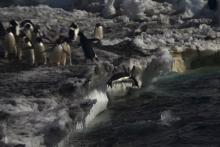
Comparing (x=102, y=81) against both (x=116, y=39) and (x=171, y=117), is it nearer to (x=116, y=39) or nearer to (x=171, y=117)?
(x=171, y=117)

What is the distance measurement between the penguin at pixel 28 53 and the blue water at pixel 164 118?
284 cm

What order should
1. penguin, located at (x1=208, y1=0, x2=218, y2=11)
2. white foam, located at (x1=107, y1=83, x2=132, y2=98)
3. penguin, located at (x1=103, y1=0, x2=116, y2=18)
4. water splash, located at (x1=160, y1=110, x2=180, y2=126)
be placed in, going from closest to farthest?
1. water splash, located at (x1=160, y1=110, x2=180, y2=126)
2. white foam, located at (x1=107, y1=83, x2=132, y2=98)
3. penguin, located at (x1=208, y1=0, x2=218, y2=11)
4. penguin, located at (x1=103, y1=0, x2=116, y2=18)

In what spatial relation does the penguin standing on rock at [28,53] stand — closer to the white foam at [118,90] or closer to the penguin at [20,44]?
the penguin at [20,44]

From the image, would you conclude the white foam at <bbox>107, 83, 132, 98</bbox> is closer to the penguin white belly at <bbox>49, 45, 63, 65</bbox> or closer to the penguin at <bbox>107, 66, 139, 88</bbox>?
the penguin at <bbox>107, 66, 139, 88</bbox>

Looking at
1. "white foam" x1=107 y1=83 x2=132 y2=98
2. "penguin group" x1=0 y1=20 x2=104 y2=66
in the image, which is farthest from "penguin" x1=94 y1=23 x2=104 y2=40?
"white foam" x1=107 y1=83 x2=132 y2=98

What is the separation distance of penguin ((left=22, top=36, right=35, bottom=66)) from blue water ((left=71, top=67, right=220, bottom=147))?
9.33ft

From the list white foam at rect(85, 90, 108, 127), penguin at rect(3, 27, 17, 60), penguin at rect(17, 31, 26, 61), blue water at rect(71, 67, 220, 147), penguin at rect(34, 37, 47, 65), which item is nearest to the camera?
blue water at rect(71, 67, 220, 147)

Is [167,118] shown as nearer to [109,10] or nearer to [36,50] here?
[36,50]

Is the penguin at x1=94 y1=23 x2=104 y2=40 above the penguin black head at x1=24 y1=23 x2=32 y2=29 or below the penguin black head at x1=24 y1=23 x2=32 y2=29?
below

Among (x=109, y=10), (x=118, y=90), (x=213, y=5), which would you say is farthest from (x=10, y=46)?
(x=213, y=5)

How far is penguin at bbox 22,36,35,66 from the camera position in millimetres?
16969

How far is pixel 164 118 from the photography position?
45.2 feet

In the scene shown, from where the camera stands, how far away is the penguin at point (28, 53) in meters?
17.0

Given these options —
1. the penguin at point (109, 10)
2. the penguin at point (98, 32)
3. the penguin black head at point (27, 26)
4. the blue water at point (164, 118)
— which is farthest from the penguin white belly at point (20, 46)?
the penguin at point (109, 10)
